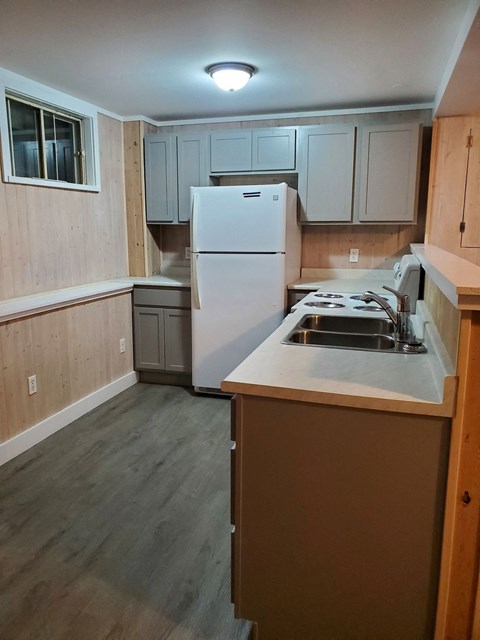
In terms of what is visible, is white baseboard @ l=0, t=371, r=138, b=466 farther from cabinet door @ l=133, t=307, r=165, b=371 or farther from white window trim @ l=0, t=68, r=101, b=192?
white window trim @ l=0, t=68, r=101, b=192

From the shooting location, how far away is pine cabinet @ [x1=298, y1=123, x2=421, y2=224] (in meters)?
3.51

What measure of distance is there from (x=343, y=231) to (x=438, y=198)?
0.83 m

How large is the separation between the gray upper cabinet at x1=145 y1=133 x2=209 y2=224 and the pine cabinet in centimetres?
85

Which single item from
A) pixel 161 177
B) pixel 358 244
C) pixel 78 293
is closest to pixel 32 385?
pixel 78 293

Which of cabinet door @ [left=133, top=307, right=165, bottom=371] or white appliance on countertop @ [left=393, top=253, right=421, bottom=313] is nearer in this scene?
white appliance on countertop @ [left=393, top=253, right=421, bottom=313]

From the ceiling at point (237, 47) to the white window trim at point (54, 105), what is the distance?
82 millimetres

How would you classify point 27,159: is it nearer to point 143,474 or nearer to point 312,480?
point 143,474

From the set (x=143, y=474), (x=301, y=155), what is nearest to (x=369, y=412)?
(x=143, y=474)

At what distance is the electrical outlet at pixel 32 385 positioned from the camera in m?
2.95

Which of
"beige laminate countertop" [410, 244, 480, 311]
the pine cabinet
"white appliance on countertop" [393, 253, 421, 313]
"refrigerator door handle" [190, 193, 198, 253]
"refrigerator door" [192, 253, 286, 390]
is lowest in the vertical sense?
"refrigerator door" [192, 253, 286, 390]

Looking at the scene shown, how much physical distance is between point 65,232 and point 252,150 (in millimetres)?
1585

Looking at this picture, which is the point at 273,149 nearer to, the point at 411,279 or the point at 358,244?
the point at 358,244

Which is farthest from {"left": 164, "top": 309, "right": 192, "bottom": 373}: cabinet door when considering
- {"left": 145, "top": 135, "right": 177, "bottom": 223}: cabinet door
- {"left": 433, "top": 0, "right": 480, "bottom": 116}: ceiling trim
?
{"left": 433, "top": 0, "right": 480, "bottom": 116}: ceiling trim

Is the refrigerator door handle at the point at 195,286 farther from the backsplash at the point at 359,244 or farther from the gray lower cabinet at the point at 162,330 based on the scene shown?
the backsplash at the point at 359,244
